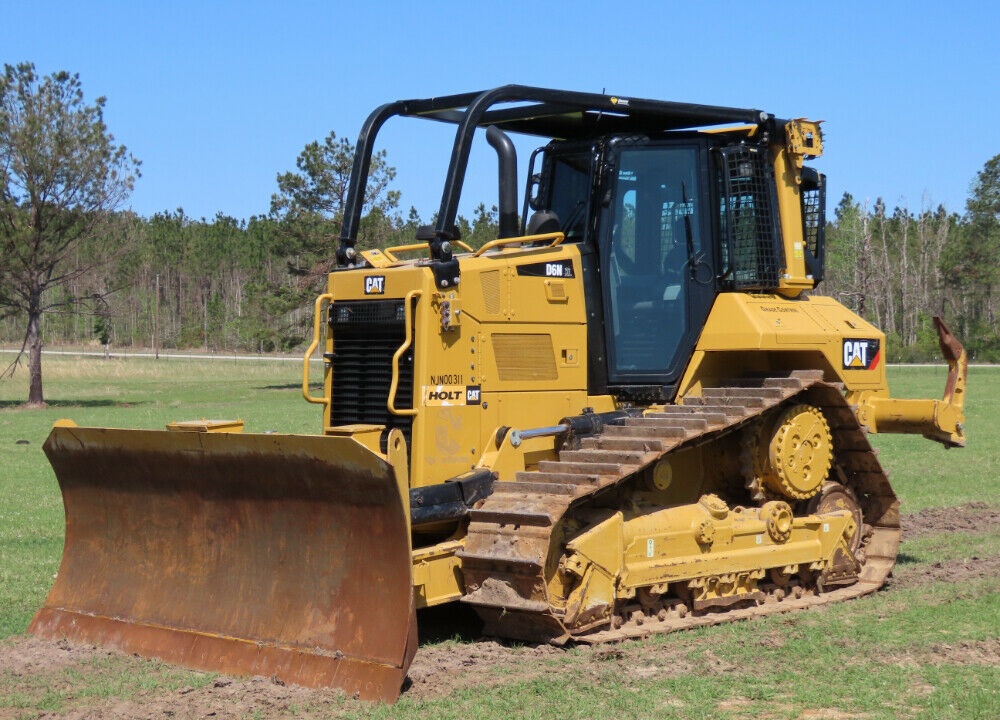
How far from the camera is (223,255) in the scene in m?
105

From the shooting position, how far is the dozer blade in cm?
722

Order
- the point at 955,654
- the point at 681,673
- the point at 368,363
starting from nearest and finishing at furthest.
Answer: the point at 681,673, the point at 955,654, the point at 368,363

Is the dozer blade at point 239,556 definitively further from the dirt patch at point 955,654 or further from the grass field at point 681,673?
the dirt patch at point 955,654

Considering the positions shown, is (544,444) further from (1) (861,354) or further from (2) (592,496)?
(1) (861,354)

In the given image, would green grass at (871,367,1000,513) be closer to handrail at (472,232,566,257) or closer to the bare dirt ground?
handrail at (472,232,566,257)

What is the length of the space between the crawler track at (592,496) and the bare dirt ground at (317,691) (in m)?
0.29

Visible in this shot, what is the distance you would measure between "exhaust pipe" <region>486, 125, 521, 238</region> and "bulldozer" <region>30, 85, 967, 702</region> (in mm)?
23

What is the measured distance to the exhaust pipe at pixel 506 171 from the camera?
8.72 meters

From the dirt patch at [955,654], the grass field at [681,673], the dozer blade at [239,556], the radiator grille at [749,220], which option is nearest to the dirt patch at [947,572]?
the grass field at [681,673]

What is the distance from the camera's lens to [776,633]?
838 centimetres

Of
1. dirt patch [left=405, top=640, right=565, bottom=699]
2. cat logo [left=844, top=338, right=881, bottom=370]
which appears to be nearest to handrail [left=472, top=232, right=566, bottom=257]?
cat logo [left=844, top=338, right=881, bottom=370]

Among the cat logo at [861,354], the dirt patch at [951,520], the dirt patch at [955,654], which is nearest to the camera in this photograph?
the dirt patch at [955,654]

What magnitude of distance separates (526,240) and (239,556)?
10.2 ft

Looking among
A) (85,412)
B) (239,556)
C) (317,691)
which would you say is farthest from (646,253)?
(85,412)
